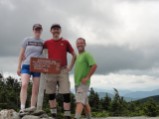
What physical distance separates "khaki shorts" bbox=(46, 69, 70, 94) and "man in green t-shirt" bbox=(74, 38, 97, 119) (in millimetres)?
414

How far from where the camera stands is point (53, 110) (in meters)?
9.86

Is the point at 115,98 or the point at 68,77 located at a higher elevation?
the point at 115,98

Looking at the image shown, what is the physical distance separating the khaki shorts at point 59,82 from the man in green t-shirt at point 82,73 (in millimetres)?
414

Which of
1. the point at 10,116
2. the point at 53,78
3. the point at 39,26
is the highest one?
the point at 39,26

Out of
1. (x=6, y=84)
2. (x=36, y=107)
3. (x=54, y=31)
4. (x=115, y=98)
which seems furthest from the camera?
(x=6, y=84)

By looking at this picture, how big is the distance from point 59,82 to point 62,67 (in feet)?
1.29

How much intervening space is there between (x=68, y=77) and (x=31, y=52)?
3.74 ft

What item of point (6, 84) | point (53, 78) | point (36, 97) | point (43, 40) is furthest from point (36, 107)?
point (6, 84)

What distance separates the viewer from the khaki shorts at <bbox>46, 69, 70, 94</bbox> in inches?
373

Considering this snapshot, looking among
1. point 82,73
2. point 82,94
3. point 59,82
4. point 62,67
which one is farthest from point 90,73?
point 59,82

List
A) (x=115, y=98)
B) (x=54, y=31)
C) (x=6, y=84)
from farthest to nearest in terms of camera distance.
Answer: (x=6, y=84)
(x=115, y=98)
(x=54, y=31)

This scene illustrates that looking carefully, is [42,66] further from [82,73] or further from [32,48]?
[82,73]

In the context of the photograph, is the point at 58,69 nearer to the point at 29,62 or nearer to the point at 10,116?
the point at 29,62

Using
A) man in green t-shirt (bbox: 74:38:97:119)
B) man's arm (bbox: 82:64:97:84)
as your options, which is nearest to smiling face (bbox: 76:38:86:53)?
man in green t-shirt (bbox: 74:38:97:119)
